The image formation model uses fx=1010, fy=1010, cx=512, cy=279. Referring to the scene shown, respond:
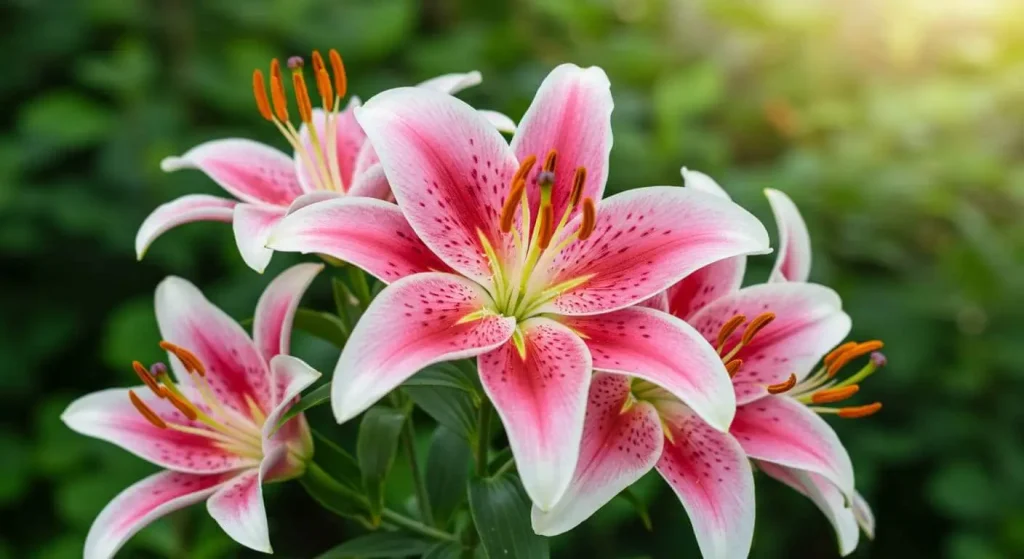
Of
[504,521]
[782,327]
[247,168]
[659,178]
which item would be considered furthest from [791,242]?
[659,178]

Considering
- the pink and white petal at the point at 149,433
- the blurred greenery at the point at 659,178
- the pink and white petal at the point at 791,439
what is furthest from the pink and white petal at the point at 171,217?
the blurred greenery at the point at 659,178

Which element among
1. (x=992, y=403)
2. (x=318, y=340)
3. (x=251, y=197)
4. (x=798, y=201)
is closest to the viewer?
(x=251, y=197)

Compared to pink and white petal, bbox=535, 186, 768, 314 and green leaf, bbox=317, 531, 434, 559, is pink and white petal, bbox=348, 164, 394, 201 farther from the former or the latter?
green leaf, bbox=317, 531, 434, 559

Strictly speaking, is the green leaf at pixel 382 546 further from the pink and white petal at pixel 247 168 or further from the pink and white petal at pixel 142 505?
the pink and white petal at pixel 247 168

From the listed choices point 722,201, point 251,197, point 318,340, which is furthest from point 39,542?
point 722,201

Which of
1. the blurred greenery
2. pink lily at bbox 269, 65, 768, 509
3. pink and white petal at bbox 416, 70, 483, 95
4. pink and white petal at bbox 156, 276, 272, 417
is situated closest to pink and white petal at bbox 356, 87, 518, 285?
pink lily at bbox 269, 65, 768, 509

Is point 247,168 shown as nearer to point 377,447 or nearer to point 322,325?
point 322,325

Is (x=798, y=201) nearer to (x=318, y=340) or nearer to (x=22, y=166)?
(x=318, y=340)
